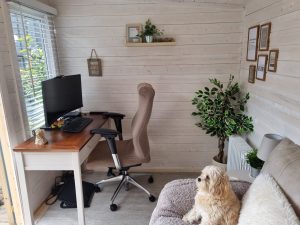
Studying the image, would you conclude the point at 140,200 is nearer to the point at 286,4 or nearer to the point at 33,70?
the point at 33,70

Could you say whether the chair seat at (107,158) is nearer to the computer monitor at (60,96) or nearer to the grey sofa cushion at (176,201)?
the computer monitor at (60,96)

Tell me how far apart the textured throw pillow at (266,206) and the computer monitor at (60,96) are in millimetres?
1709

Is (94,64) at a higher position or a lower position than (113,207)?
higher

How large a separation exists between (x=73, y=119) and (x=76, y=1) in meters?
1.33

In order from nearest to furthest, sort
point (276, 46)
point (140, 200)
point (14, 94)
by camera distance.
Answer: point (276, 46) → point (14, 94) → point (140, 200)

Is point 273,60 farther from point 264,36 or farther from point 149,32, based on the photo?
point 149,32

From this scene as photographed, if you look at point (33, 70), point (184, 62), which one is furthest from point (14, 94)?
point (184, 62)

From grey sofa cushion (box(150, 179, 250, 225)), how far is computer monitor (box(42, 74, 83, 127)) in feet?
4.12

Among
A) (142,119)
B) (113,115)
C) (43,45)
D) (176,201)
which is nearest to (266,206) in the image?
(176,201)

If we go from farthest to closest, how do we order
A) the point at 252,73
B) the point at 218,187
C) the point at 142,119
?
the point at 252,73 < the point at 142,119 < the point at 218,187

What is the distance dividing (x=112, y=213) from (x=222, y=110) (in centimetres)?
154

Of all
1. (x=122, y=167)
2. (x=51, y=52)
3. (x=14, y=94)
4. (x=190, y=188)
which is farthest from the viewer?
(x=51, y=52)

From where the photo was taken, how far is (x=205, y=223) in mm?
1204

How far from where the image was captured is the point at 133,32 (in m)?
2.57
